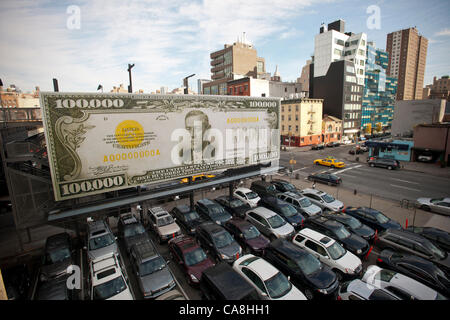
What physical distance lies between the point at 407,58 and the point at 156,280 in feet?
509

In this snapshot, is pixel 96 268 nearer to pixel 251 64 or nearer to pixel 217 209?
pixel 217 209

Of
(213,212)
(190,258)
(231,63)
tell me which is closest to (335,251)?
(190,258)

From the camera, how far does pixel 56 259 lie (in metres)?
10.3

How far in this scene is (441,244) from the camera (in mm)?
11188

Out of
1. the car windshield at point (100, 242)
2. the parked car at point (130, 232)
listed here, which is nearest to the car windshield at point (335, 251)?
the parked car at point (130, 232)

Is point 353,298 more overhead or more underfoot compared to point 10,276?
more overhead

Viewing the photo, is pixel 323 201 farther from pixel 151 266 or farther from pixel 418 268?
pixel 151 266

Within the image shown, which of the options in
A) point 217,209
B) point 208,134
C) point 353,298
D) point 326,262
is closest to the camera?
point 353,298

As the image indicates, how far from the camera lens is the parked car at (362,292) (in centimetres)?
738

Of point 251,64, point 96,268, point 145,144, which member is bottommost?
point 96,268

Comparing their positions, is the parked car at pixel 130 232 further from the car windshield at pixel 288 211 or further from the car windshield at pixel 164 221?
the car windshield at pixel 288 211

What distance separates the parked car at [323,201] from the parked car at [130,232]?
41.3ft
